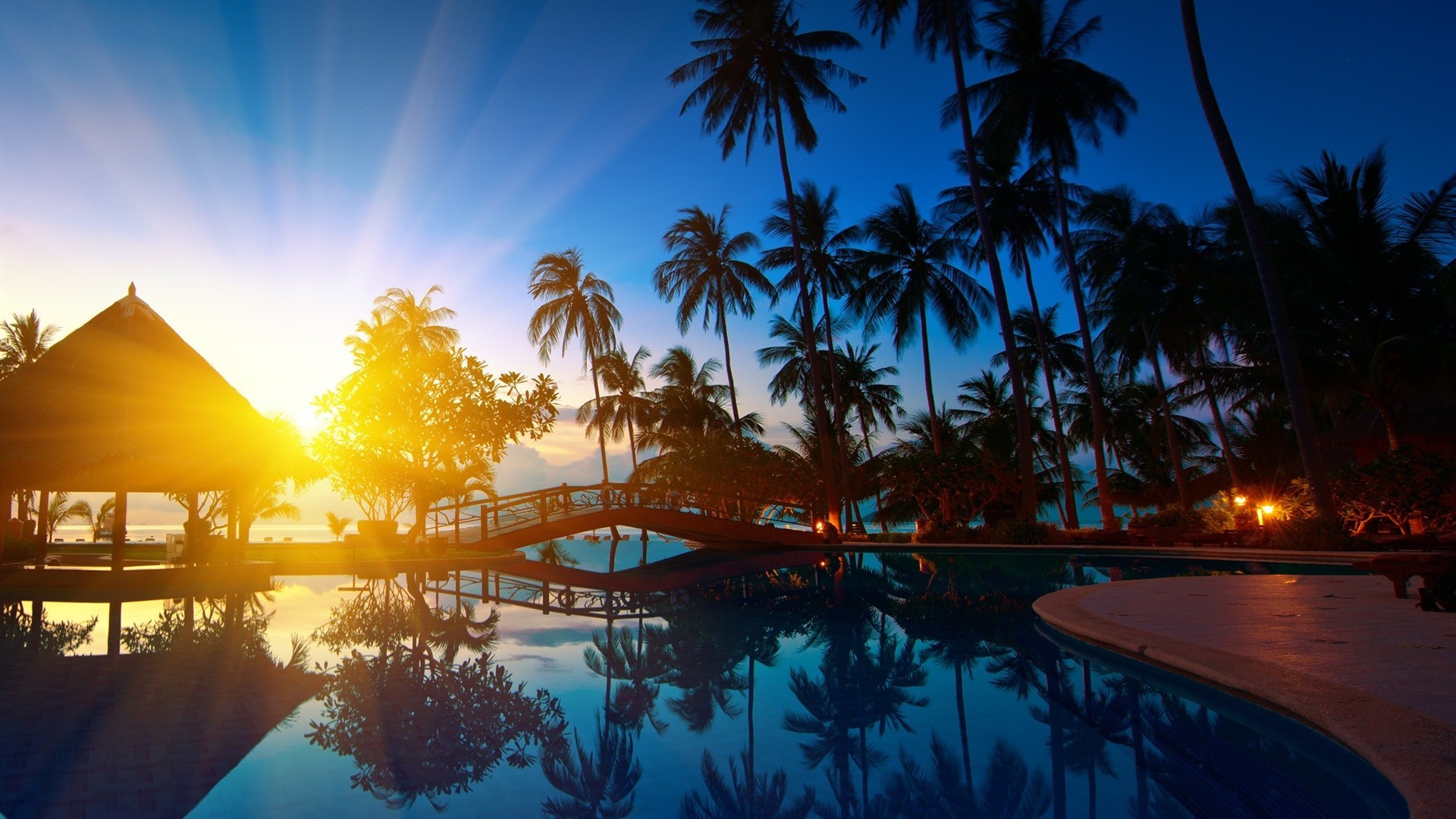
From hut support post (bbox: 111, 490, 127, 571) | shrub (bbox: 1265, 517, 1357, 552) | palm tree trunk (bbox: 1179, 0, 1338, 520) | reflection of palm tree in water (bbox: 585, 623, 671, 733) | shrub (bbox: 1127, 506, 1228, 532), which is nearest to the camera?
reflection of palm tree in water (bbox: 585, 623, 671, 733)

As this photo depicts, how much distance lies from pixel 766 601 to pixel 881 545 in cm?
1006

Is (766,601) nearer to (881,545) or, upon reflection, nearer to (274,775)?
(274,775)

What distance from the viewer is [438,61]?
36.3 ft

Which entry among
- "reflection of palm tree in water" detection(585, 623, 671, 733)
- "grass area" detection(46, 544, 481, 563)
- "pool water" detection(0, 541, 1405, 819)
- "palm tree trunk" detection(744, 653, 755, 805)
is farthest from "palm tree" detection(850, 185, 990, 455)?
"palm tree trunk" detection(744, 653, 755, 805)

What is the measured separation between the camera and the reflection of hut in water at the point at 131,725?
4027mm

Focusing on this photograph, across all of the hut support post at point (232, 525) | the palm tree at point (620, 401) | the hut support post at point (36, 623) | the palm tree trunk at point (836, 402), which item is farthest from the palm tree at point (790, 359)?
the hut support post at point (36, 623)

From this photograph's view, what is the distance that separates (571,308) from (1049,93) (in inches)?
806

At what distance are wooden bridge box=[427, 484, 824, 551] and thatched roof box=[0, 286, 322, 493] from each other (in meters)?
4.70

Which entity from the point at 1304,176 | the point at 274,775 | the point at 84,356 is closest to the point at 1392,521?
the point at 1304,176

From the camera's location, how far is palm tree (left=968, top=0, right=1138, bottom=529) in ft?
70.6

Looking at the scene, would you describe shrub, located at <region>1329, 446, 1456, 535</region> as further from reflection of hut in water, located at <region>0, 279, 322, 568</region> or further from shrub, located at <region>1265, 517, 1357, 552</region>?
reflection of hut in water, located at <region>0, 279, 322, 568</region>

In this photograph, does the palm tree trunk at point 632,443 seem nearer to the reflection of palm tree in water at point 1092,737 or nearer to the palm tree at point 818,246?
the palm tree at point 818,246

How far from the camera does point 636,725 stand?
5574 millimetres

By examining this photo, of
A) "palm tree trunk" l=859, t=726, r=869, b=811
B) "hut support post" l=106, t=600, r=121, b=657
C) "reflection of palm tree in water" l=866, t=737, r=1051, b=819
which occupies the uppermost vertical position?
"hut support post" l=106, t=600, r=121, b=657
